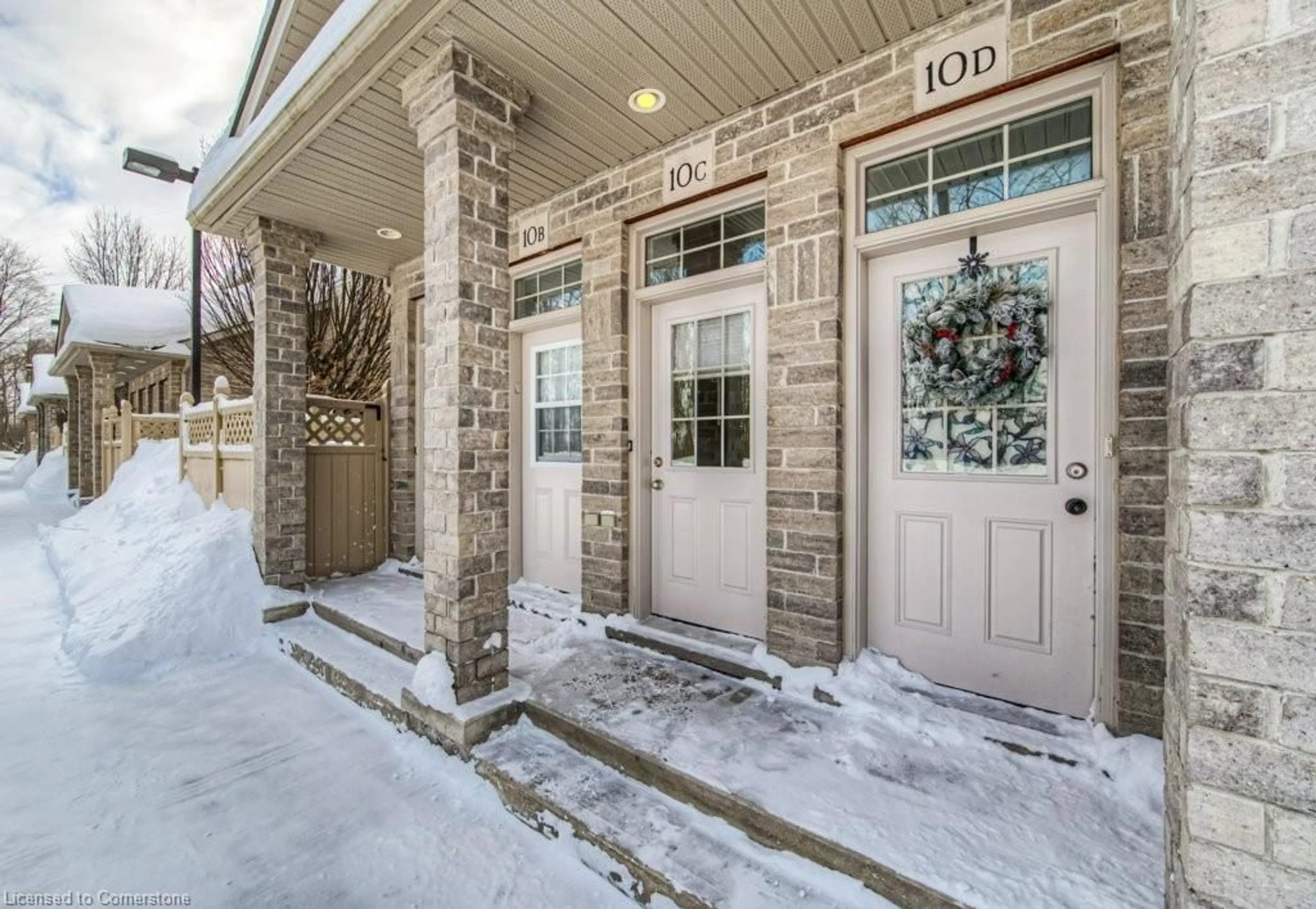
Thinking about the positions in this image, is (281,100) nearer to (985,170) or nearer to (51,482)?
(985,170)

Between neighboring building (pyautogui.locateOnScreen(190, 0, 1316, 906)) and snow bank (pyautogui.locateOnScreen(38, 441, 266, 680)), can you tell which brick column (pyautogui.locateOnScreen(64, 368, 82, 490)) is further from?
neighboring building (pyautogui.locateOnScreen(190, 0, 1316, 906))

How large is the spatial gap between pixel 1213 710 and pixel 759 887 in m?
1.21

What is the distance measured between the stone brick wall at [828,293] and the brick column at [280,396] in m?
2.13

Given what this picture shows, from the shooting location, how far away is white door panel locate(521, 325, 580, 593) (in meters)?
4.06

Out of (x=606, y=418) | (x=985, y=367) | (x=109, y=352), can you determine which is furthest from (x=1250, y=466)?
(x=109, y=352)

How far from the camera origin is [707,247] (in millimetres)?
3227

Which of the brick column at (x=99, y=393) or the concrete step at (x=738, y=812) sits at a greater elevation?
the brick column at (x=99, y=393)

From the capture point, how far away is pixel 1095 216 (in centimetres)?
217

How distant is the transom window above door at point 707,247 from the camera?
303cm

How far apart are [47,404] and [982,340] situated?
91.8 feet

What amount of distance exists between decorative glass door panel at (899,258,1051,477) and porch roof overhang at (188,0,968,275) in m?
1.13

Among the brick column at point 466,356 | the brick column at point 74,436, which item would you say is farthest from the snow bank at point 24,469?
the brick column at point 466,356

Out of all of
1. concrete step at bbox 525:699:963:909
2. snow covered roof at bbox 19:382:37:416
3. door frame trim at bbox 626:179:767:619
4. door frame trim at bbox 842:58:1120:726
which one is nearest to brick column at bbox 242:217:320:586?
door frame trim at bbox 626:179:767:619

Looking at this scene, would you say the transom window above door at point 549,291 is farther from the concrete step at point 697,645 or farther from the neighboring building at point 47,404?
the neighboring building at point 47,404
